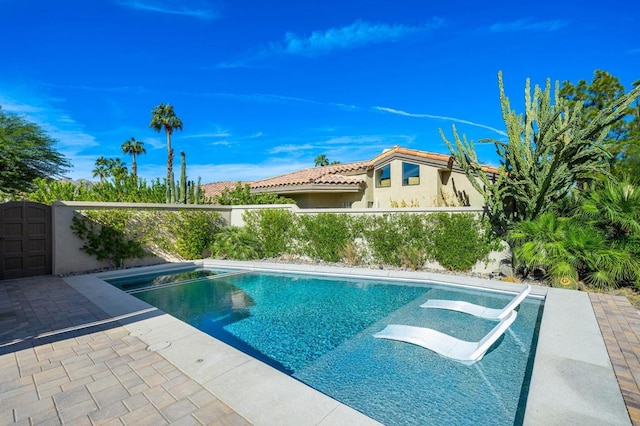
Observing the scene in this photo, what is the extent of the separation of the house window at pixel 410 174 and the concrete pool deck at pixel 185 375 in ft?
42.7

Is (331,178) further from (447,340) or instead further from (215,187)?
(215,187)

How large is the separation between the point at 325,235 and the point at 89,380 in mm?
10703

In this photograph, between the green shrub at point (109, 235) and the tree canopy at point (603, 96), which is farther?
the tree canopy at point (603, 96)

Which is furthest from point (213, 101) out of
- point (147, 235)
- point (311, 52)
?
point (147, 235)

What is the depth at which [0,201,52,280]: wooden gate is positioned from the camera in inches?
408

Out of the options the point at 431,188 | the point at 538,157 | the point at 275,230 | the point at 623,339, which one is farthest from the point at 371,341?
the point at 431,188

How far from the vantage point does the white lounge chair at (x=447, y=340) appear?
5020mm

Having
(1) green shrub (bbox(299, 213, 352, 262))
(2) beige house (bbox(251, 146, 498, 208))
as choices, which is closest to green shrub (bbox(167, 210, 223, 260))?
(1) green shrub (bbox(299, 213, 352, 262))

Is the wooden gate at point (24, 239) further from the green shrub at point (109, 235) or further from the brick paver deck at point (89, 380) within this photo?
the brick paver deck at point (89, 380)

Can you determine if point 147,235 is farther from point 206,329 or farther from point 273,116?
point 273,116

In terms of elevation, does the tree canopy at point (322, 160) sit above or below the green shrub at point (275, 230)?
above

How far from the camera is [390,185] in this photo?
20.5 meters

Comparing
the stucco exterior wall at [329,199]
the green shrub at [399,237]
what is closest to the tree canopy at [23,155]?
the stucco exterior wall at [329,199]

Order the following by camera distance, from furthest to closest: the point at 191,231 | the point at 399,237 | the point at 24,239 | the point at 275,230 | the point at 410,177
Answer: the point at 410,177
the point at 275,230
the point at 191,231
the point at 399,237
the point at 24,239
